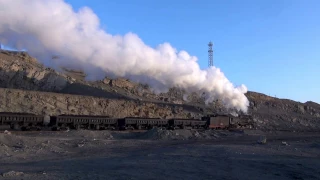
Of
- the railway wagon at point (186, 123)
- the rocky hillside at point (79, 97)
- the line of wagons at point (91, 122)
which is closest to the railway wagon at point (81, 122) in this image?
the line of wagons at point (91, 122)

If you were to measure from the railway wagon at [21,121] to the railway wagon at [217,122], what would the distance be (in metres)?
31.7

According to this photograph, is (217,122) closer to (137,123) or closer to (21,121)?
(137,123)

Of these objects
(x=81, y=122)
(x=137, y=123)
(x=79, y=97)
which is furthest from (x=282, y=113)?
(x=81, y=122)

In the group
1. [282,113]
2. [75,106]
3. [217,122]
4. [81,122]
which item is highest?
[282,113]

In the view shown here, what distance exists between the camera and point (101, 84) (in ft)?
287


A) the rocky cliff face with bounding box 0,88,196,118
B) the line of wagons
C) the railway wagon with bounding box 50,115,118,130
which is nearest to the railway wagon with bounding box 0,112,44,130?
the line of wagons

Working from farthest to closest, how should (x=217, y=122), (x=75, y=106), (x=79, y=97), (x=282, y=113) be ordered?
(x=282, y=113) < (x=217, y=122) < (x=79, y=97) < (x=75, y=106)

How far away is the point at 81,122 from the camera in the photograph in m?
49.8

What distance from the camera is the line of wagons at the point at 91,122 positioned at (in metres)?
43.8

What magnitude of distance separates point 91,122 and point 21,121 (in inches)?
389

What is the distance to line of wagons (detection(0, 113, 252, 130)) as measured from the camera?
43.8 metres

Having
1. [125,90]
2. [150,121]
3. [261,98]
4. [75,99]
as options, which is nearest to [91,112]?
[75,99]

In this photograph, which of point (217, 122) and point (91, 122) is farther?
point (217, 122)

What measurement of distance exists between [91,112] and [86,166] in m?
51.1
